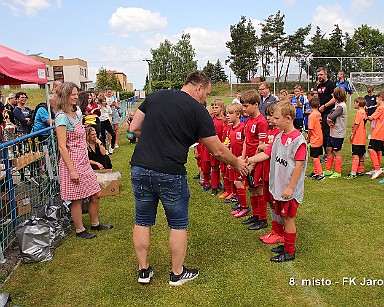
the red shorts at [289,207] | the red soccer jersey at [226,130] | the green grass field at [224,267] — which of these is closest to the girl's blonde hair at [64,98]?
the green grass field at [224,267]

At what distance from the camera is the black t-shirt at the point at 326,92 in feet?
26.3

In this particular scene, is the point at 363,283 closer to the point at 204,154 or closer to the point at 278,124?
the point at 278,124

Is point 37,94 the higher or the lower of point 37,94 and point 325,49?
the lower

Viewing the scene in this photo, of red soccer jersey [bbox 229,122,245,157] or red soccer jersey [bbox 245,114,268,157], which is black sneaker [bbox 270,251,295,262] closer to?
red soccer jersey [bbox 245,114,268,157]

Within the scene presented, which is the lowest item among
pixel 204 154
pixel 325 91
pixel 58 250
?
pixel 58 250

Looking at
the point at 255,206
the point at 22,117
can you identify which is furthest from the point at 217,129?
the point at 22,117

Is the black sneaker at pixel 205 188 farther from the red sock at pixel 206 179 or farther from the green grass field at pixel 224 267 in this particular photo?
the green grass field at pixel 224 267

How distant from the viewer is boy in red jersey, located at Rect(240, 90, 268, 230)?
4555 mm

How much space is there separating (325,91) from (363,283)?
5.62 m

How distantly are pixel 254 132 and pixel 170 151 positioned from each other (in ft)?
6.08

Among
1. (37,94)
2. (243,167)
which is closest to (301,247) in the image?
(243,167)

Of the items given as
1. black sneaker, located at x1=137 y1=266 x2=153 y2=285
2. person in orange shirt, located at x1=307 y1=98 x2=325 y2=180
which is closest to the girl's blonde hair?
black sneaker, located at x1=137 y1=266 x2=153 y2=285

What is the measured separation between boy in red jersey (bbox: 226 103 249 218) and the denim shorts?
1965 mm

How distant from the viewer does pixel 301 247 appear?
4.14 m
